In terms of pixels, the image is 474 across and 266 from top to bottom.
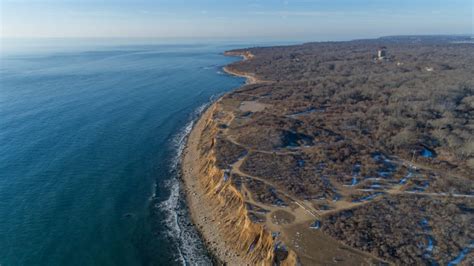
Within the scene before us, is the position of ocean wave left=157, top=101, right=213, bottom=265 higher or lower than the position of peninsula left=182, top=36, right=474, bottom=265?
lower

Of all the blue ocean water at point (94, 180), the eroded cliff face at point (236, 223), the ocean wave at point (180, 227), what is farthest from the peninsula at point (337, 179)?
the blue ocean water at point (94, 180)

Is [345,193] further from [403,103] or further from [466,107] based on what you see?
[466,107]

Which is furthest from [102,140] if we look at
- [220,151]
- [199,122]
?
[220,151]

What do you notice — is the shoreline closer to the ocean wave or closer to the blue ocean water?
the ocean wave

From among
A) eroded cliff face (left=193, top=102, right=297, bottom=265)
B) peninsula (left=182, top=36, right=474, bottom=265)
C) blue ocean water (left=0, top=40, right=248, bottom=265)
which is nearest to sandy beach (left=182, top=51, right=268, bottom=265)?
peninsula (left=182, top=36, right=474, bottom=265)

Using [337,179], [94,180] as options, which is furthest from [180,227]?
[337,179]

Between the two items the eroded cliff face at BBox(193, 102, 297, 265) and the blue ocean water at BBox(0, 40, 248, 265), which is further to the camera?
the blue ocean water at BBox(0, 40, 248, 265)
